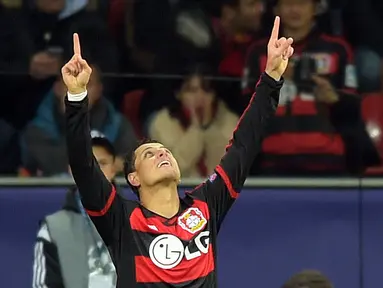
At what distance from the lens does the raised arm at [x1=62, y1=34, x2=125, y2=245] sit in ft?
13.8

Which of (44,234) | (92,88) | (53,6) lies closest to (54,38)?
(53,6)

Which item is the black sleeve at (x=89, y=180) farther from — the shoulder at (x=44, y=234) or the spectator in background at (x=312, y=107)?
the spectator in background at (x=312, y=107)

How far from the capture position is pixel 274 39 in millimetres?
4719

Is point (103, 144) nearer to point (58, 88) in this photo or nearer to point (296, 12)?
point (58, 88)

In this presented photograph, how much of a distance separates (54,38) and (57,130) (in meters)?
0.49

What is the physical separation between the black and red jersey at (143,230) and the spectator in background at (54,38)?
213 cm

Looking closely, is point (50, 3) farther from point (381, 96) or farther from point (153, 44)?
point (381, 96)

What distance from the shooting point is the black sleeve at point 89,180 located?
13.8 ft

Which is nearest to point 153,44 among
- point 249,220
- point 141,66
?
point 141,66

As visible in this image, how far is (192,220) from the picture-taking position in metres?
4.39

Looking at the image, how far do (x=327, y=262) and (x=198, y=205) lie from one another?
8.07 ft

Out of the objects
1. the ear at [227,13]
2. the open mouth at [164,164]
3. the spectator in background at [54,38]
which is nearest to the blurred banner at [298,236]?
the ear at [227,13]

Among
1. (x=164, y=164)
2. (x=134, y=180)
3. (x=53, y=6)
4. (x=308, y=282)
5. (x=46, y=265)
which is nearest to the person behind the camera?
(x=164, y=164)

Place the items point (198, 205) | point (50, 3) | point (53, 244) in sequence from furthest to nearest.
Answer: point (50, 3) < point (53, 244) < point (198, 205)
